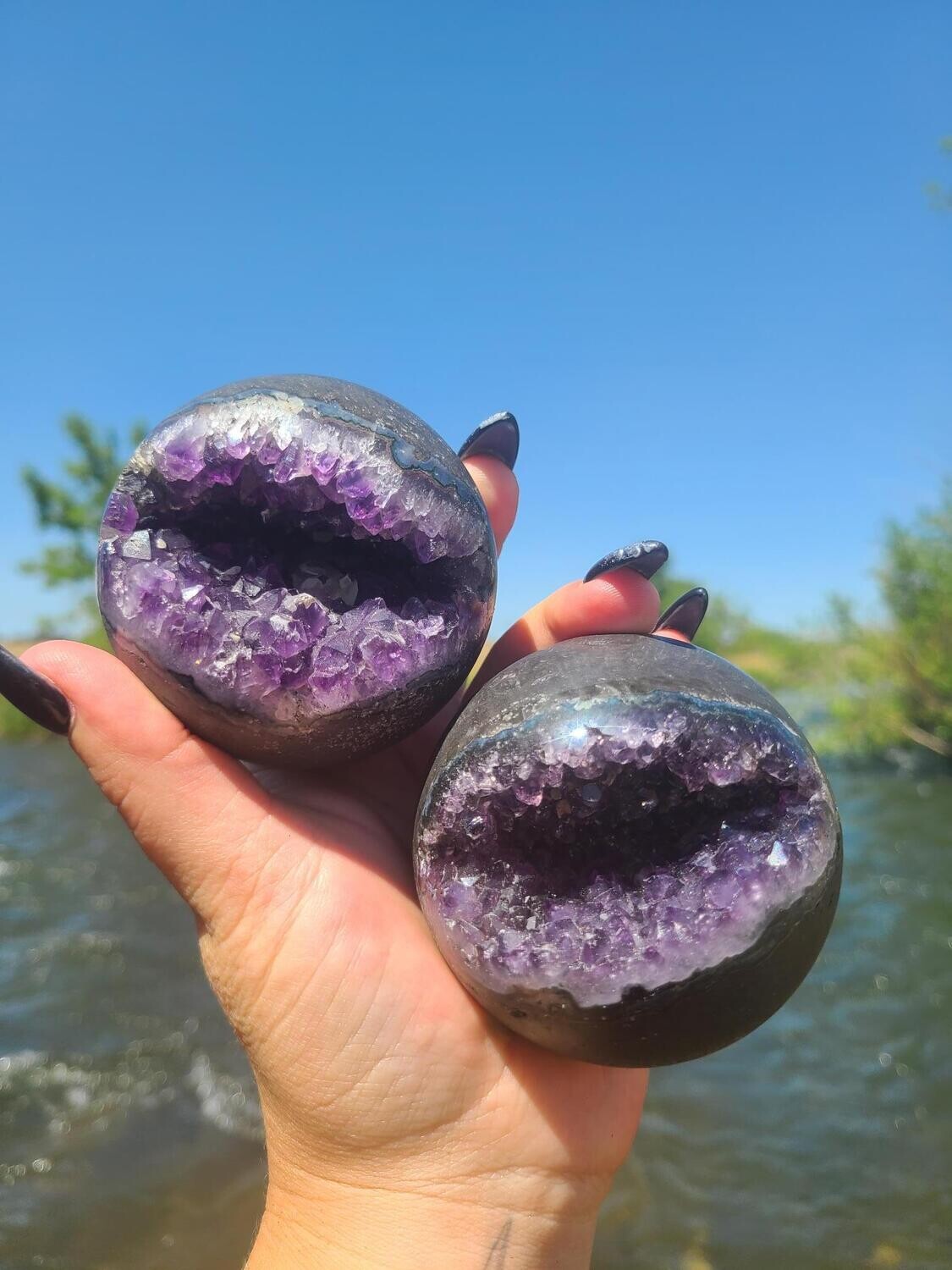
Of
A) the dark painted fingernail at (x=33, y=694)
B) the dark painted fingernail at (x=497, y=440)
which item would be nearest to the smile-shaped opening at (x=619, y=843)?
the dark painted fingernail at (x=33, y=694)

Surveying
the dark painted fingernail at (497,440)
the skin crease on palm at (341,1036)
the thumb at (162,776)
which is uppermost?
the dark painted fingernail at (497,440)

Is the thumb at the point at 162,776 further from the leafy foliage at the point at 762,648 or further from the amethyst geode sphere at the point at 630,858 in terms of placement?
the leafy foliage at the point at 762,648

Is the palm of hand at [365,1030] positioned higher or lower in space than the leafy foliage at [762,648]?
higher

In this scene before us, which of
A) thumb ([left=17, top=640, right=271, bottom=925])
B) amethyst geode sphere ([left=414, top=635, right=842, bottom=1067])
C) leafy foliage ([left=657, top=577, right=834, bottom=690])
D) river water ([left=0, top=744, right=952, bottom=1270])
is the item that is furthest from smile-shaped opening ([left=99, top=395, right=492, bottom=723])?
leafy foliage ([left=657, top=577, right=834, bottom=690])

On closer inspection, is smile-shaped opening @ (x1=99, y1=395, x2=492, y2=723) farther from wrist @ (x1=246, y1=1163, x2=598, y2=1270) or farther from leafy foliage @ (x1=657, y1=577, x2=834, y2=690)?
leafy foliage @ (x1=657, y1=577, x2=834, y2=690)

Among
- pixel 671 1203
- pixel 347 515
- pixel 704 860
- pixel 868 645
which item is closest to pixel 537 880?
pixel 704 860

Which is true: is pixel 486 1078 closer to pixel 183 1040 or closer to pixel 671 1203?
pixel 671 1203

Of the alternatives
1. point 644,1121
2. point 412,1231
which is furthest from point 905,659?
point 412,1231
